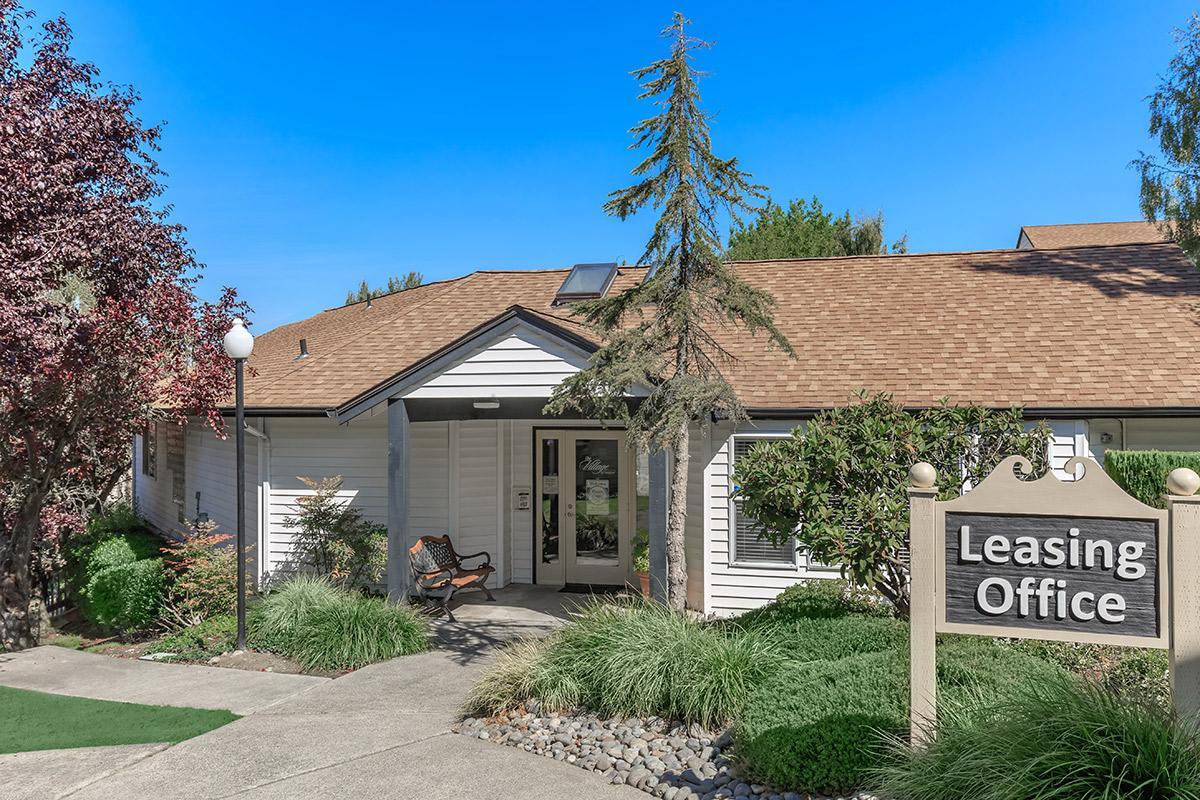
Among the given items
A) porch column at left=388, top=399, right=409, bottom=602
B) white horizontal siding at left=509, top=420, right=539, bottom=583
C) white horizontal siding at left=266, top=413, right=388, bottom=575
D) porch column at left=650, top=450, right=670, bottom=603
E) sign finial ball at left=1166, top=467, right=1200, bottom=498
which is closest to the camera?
sign finial ball at left=1166, top=467, right=1200, bottom=498

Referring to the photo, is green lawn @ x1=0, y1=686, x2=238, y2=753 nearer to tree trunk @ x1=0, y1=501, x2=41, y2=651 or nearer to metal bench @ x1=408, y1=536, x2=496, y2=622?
tree trunk @ x1=0, y1=501, x2=41, y2=651

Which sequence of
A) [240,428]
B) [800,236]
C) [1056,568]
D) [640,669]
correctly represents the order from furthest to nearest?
[800,236], [240,428], [640,669], [1056,568]

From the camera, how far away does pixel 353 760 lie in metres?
5.73

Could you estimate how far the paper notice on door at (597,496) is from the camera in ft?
39.6

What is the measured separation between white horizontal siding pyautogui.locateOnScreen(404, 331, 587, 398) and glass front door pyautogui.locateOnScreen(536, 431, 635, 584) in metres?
2.65

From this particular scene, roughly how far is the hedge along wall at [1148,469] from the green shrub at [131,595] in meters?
11.8

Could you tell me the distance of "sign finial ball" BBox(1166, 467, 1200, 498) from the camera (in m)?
3.79

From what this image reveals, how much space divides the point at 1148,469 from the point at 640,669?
590 centimetres

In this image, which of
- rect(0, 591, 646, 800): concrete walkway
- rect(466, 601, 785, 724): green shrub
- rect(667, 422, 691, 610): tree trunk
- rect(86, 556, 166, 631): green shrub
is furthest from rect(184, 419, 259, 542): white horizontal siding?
rect(667, 422, 691, 610): tree trunk

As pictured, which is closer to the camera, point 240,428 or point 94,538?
point 240,428

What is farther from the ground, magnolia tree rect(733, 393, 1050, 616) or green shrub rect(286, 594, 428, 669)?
magnolia tree rect(733, 393, 1050, 616)

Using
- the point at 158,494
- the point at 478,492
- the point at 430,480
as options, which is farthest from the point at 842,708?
the point at 158,494

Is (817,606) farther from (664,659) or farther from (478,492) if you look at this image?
(478,492)

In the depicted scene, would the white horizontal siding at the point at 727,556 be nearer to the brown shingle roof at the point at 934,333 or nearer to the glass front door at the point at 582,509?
the brown shingle roof at the point at 934,333
